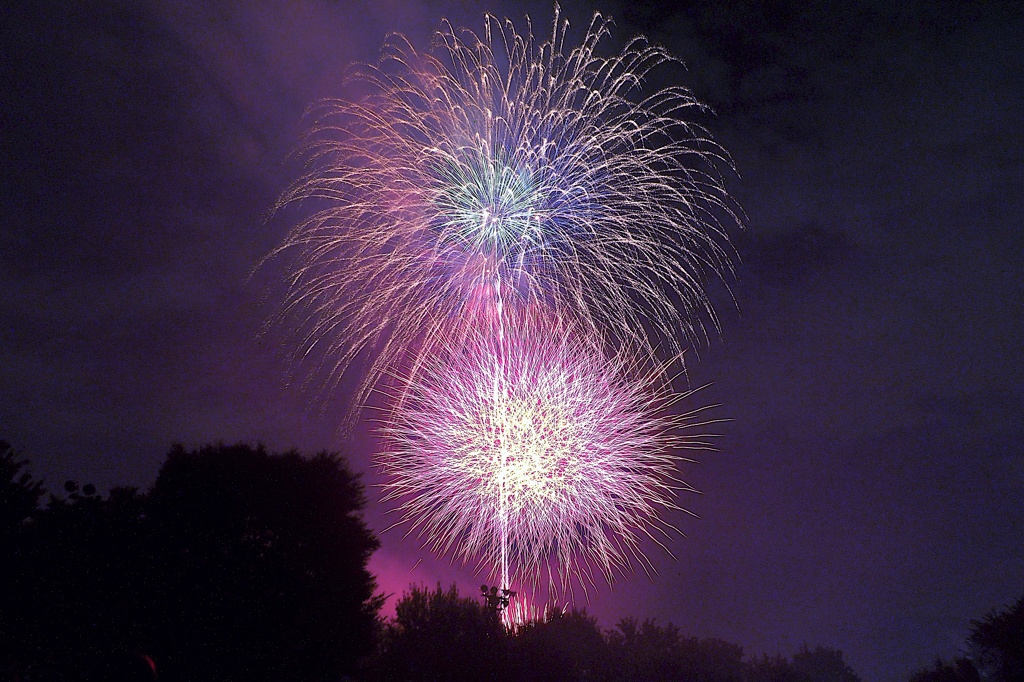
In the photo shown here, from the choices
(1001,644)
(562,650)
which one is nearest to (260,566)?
(562,650)

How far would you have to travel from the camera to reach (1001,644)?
67.4 ft

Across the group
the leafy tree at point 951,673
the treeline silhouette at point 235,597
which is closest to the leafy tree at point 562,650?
the treeline silhouette at point 235,597

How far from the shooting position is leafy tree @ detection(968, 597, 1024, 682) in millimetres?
19844

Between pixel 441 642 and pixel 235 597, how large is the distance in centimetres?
641

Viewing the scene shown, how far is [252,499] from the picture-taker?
1909 centimetres

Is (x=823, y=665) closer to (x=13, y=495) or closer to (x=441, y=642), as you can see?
(x=441, y=642)

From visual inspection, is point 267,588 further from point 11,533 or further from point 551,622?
point 551,622

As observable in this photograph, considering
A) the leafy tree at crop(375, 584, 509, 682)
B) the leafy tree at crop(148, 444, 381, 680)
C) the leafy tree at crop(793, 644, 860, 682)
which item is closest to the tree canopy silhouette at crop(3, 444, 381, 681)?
the leafy tree at crop(148, 444, 381, 680)

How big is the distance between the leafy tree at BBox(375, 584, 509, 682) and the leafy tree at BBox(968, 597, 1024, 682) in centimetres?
1516

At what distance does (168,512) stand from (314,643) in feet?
18.0

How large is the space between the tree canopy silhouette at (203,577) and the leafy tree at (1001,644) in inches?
759

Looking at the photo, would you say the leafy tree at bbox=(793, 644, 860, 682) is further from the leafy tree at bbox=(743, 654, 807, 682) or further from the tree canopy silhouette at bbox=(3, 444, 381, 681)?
the tree canopy silhouette at bbox=(3, 444, 381, 681)

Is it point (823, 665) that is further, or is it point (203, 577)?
point (823, 665)

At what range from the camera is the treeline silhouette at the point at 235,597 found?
1664 centimetres
